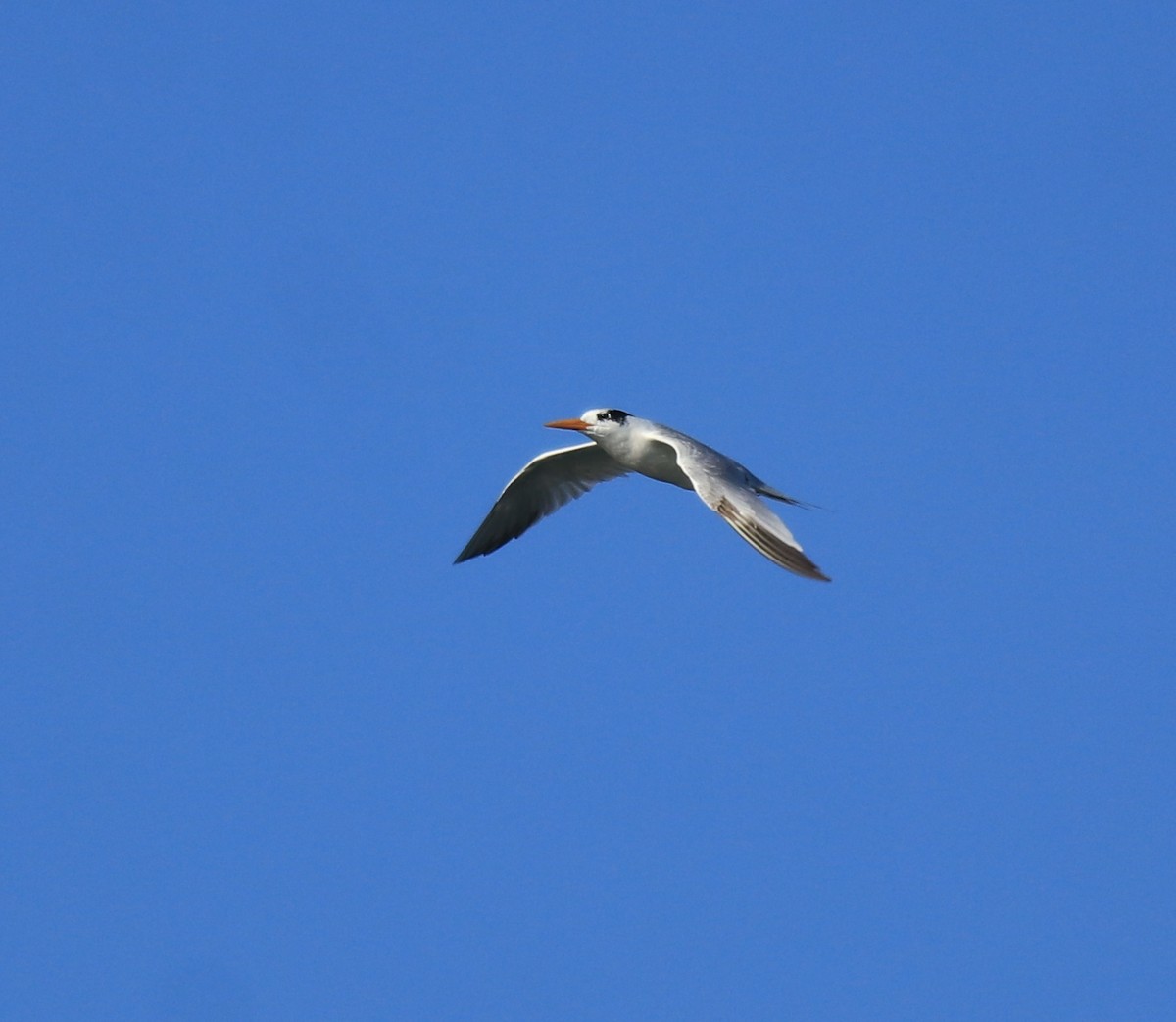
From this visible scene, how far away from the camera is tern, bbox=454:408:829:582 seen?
1361 centimetres

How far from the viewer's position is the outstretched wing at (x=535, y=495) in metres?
19.6

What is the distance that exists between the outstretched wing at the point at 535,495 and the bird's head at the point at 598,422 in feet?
4.14

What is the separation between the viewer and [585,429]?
59.4 ft

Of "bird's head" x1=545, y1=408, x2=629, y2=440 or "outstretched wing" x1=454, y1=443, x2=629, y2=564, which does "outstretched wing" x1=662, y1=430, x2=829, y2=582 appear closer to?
"bird's head" x1=545, y1=408, x2=629, y2=440

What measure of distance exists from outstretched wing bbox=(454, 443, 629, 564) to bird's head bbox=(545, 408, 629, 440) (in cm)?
126

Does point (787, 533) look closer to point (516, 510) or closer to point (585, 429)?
point (585, 429)

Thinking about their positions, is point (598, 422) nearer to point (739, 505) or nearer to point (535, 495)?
point (535, 495)

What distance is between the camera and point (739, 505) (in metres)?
14.1

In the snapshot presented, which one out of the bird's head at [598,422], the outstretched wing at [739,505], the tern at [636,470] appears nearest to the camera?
the outstretched wing at [739,505]

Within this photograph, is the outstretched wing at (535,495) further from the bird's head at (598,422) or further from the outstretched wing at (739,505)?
the outstretched wing at (739,505)

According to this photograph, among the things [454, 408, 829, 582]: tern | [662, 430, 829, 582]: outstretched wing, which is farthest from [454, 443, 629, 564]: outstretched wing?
[662, 430, 829, 582]: outstretched wing

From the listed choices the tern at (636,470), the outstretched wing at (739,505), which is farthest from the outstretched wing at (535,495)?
the outstretched wing at (739,505)

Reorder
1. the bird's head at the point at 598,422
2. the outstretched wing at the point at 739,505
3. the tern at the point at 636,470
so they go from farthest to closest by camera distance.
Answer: the bird's head at the point at 598,422
the tern at the point at 636,470
the outstretched wing at the point at 739,505

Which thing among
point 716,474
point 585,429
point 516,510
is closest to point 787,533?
point 716,474
